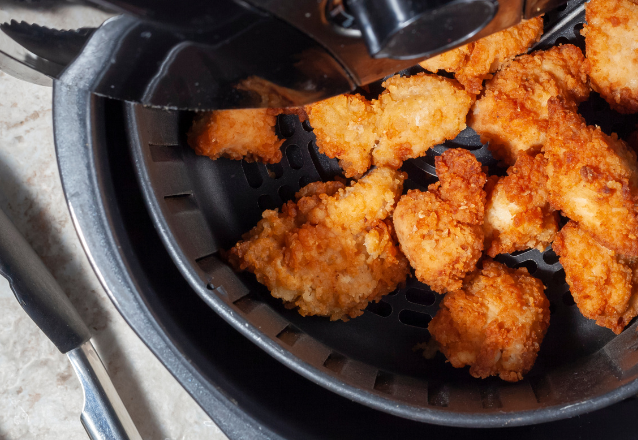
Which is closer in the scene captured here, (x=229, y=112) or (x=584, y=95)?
(x=229, y=112)

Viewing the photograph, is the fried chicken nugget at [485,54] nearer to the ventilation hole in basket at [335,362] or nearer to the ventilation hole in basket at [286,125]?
the ventilation hole in basket at [286,125]

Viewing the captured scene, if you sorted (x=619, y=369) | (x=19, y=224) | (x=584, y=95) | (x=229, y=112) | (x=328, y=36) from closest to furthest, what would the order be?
(x=328, y=36)
(x=619, y=369)
(x=229, y=112)
(x=584, y=95)
(x=19, y=224)

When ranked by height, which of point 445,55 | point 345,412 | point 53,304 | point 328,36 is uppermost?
point 328,36

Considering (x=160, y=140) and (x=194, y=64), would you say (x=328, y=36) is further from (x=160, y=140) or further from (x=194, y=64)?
(x=160, y=140)

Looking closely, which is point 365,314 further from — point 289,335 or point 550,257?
point 550,257

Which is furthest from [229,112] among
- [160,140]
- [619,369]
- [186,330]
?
[619,369]

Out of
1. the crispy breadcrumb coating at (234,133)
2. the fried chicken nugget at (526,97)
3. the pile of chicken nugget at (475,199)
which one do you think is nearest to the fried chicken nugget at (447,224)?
the pile of chicken nugget at (475,199)
